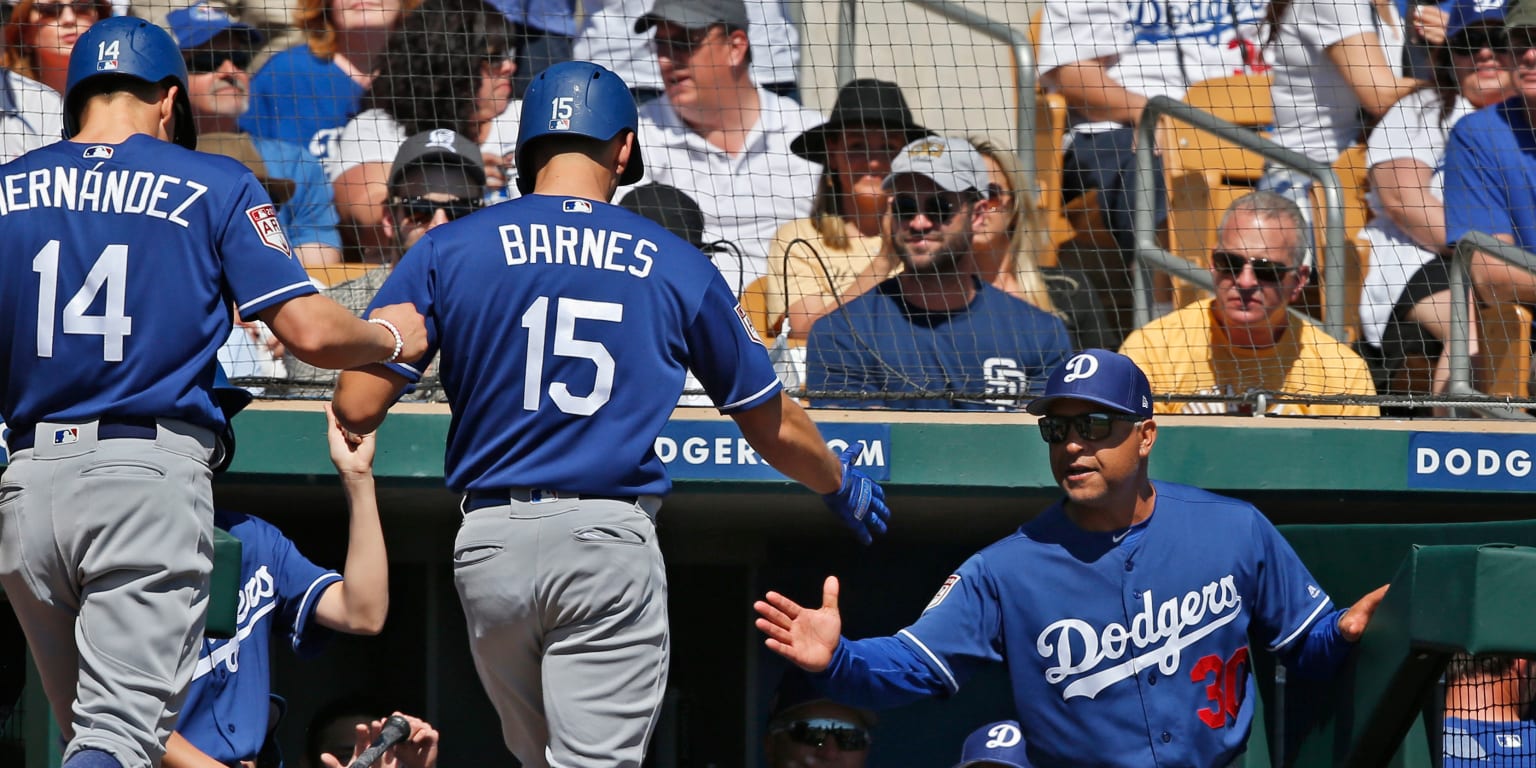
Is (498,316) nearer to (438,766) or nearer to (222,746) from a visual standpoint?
(222,746)

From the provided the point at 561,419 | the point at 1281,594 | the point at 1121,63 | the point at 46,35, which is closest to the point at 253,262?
the point at 561,419

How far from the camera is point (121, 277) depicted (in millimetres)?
3018

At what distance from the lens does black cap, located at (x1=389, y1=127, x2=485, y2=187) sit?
16.9ft

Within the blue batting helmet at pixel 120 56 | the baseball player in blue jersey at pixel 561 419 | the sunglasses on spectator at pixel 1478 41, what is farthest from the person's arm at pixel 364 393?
the sunglasses on spectator at pixel 1478 41

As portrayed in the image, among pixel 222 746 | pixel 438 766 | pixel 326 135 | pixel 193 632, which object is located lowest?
pixel 438 766

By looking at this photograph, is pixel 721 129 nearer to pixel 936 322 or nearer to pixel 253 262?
pixel 936 322

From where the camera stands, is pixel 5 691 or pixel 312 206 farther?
pixel 312 206

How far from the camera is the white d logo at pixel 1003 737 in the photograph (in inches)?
155

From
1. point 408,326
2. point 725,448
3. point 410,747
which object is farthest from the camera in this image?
point 725,448

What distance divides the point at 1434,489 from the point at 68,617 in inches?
136

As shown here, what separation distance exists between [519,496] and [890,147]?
289cm

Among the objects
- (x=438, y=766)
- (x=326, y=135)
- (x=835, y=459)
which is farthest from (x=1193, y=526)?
(x=326, y=135)

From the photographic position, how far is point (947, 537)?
578cm

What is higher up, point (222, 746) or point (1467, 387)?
point (1467, 387)
